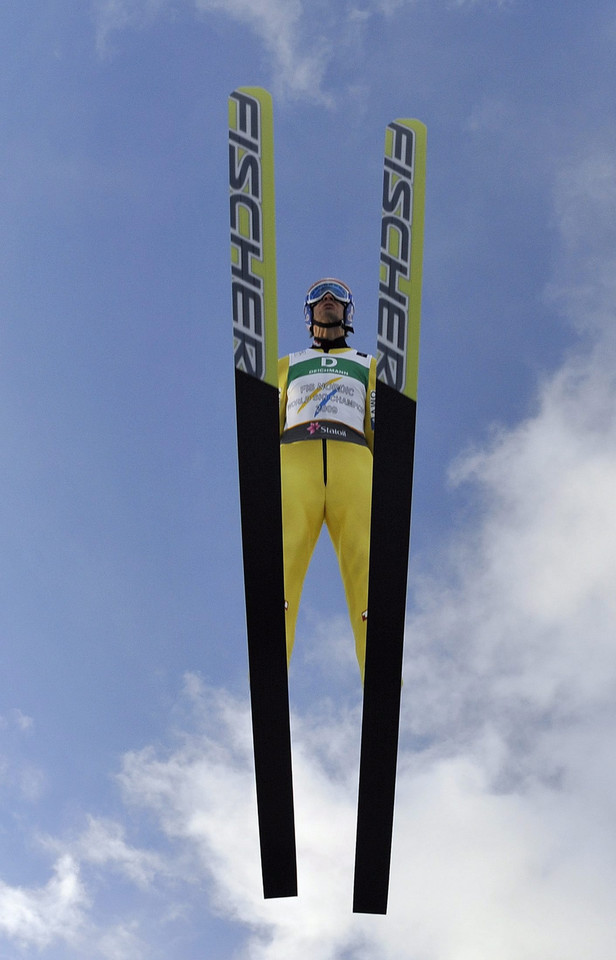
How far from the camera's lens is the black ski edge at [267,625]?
487 centimetres

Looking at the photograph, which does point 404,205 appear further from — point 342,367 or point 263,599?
point 263,599

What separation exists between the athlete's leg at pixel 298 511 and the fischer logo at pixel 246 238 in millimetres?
995

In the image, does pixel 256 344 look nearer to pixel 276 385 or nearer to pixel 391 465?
pixel 276 385

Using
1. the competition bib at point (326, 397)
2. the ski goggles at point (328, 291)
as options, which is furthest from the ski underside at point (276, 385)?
the ski goggles at point (328, 291)

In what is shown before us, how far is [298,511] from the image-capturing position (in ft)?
18.5

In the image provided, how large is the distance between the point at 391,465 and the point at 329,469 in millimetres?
922

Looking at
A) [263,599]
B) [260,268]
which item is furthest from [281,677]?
[260,268]

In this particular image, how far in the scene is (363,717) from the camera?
5191 mm

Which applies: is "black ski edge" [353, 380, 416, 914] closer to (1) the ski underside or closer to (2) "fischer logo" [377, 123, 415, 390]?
(1) the ski underside

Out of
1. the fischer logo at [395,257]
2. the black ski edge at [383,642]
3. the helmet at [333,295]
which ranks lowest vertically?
the black ski edge at [383,642]

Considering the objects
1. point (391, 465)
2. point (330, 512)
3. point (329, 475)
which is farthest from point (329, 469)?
point (391, 465)

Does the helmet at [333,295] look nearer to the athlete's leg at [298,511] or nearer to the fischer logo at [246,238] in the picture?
the athlete's leg at [298,511]

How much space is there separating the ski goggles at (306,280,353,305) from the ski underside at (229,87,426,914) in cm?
138

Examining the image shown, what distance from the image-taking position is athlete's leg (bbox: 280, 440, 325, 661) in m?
5.59
